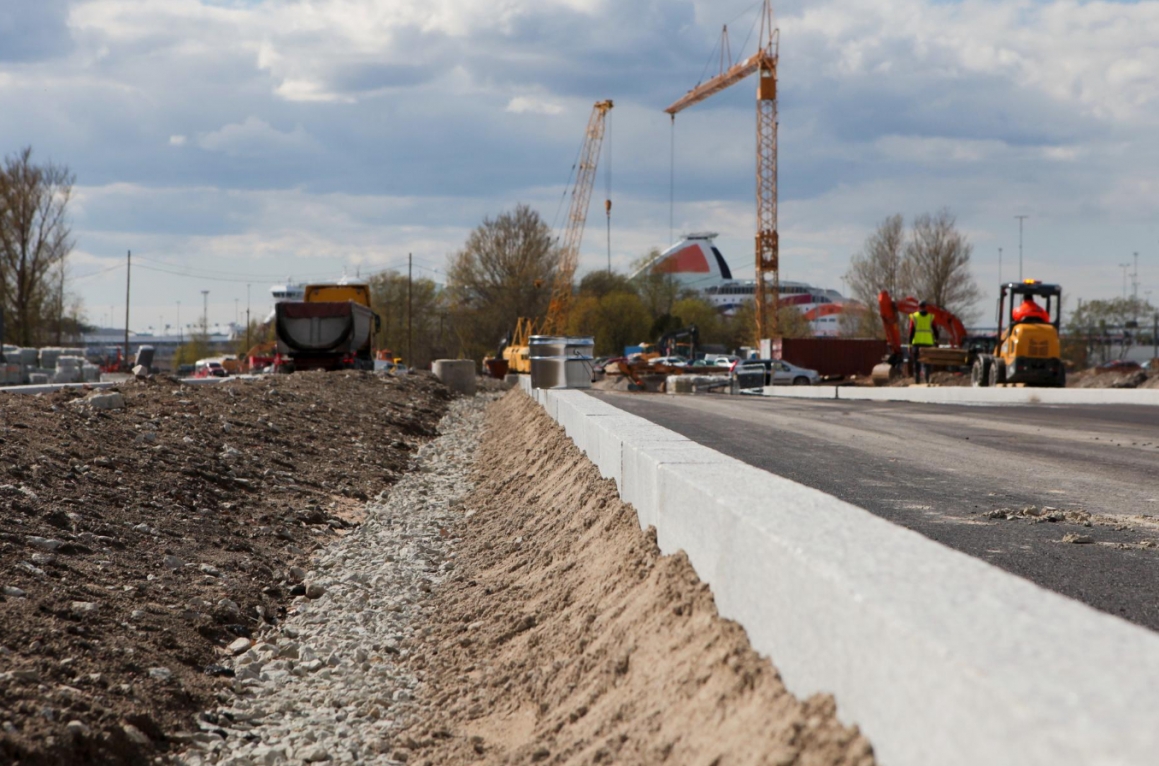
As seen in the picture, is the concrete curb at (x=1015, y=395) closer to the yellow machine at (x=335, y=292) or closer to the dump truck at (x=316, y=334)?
the dump truck at (x=316, y=334)

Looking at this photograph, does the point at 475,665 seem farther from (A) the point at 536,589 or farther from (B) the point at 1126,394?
(B) the point at 1126,394

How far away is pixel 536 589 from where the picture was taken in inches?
270

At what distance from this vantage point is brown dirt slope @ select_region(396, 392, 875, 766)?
311 centimetres

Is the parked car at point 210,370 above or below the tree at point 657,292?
below

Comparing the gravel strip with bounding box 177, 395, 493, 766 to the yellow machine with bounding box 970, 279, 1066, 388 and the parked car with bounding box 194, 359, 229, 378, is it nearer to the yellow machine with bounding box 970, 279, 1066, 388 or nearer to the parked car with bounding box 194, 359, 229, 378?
the yellow machine with bounding box 970, 279, 1066, 388

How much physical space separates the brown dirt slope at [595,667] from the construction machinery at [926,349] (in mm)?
30663

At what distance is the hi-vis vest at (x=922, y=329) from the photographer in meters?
37.4

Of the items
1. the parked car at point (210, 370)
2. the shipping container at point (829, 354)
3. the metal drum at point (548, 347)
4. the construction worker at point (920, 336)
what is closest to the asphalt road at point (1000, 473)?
the metal drum at point (548, 347)

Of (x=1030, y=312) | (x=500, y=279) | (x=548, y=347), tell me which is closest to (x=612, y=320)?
(x=500, y=279)

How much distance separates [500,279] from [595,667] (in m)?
81.9

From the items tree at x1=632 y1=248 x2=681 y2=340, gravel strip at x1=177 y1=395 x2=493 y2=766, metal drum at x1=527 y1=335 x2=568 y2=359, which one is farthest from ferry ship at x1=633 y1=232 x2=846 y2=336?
gravel strip at x1=177 y1=395 x2=493 y2=766

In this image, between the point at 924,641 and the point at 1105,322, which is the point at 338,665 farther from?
the point at 1105,322

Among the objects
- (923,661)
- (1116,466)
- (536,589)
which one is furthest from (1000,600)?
(1116,466)

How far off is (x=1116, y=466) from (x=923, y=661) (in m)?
9.80
